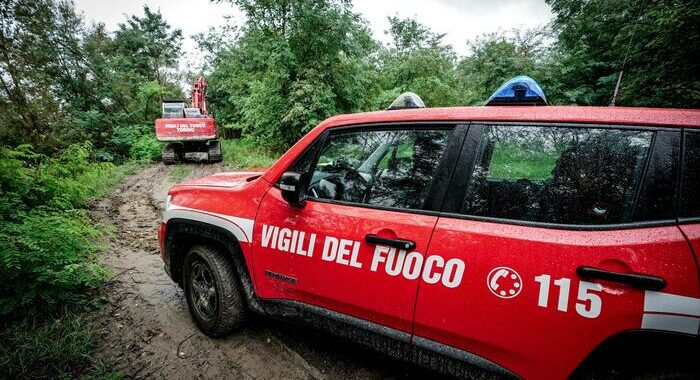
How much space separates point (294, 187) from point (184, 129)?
486 inches

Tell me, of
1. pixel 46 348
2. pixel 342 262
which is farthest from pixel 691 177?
pixel 46 348

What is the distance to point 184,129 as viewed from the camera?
1223 centimetres

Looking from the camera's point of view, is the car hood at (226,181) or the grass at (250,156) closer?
the car hood at (226,181)

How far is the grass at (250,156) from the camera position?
1110cm

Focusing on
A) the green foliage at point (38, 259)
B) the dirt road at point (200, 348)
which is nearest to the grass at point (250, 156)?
the green foliage at point (38, 259)

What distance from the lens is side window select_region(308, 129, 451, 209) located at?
1752 mm

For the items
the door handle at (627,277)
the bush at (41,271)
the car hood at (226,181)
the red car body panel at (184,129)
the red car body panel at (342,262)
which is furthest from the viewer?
the red car body panel at (184,129)

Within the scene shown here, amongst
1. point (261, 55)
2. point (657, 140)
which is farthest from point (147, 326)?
point (261, 55)

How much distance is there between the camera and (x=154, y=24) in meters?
34.8

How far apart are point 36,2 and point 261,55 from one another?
1335 centimetres

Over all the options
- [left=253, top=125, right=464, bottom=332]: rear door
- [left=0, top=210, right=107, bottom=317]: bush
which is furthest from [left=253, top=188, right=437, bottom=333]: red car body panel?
[left=0, top=210, right=107, bottom=317]: bush

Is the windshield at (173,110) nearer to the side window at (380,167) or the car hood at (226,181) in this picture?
the car hood at (226,181)

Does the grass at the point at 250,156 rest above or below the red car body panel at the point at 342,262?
above

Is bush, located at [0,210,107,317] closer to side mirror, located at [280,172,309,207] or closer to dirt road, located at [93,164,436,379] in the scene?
dirt road, located at [93,164,436,379]
